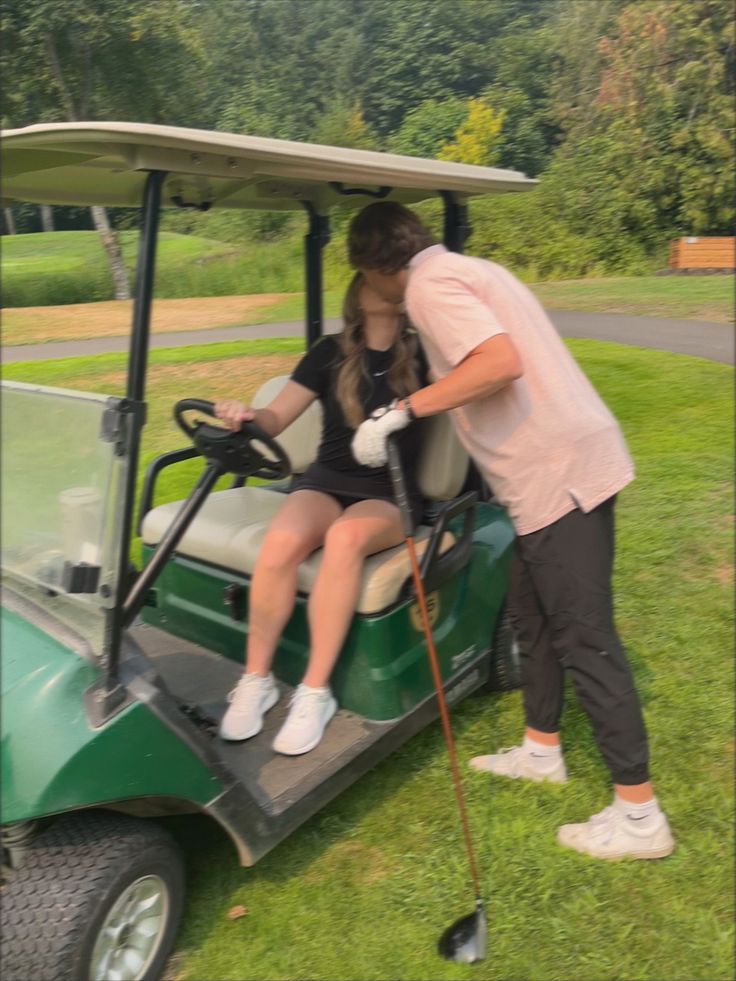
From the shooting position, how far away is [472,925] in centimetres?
175

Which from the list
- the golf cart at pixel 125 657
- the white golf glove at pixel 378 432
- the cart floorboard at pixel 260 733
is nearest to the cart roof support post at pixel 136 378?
the golf cart at pixel 125 657

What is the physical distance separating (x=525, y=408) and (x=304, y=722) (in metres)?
0.94

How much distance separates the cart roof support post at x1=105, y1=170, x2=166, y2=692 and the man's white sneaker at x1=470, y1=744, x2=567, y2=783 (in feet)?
4.15

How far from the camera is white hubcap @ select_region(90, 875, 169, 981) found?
1.51 metres

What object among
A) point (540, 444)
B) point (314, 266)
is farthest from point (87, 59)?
point (540, 444)

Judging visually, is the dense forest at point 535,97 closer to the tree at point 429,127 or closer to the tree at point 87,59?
the tree at point 429,127

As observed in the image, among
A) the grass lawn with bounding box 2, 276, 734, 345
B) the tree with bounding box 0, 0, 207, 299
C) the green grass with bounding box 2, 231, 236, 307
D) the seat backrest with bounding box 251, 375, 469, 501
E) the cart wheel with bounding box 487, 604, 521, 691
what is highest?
the tree with bounding box 0, 0, 207, 299

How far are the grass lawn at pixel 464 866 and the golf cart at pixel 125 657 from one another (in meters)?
0.18

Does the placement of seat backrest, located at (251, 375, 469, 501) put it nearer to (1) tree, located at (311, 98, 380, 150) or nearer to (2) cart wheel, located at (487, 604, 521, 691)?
(2) cart wheel, located at (487, 604, 521, 691)

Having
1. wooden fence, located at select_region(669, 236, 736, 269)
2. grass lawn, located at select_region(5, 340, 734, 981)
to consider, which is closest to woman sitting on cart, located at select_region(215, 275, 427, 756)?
grass lawn, located at select_region(5, 340, 734, 981)

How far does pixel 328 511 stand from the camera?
226 cm

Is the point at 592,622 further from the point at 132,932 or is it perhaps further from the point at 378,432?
the point at 132,932

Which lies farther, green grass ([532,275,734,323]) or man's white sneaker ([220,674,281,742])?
green grass ([532,275,734,323])

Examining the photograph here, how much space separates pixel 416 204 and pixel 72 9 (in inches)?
120
